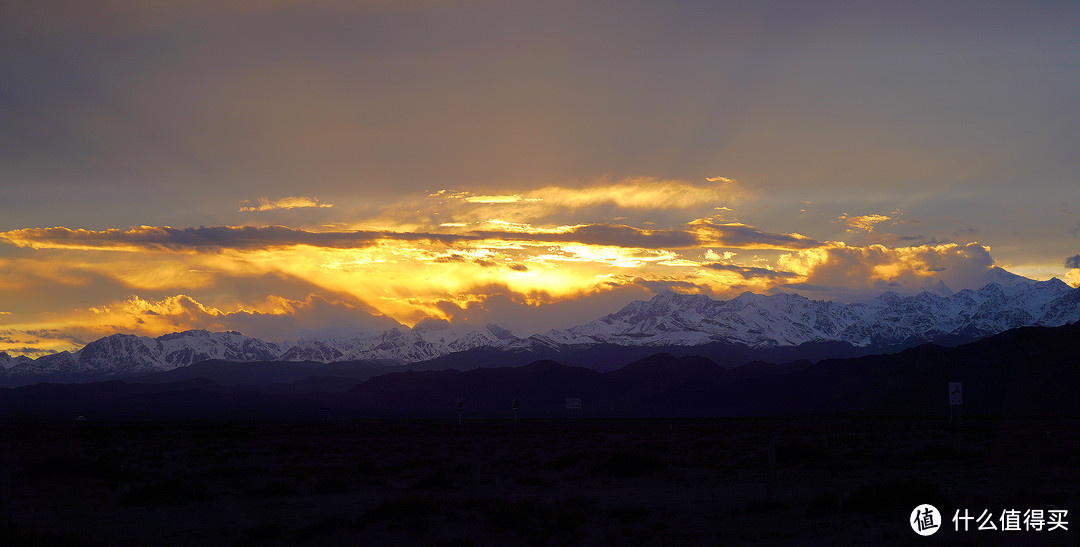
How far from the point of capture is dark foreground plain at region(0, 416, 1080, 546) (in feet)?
56.5

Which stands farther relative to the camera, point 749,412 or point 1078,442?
point 749,412

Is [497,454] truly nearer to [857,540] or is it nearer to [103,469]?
[103,469]

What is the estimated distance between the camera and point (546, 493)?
24.6 m

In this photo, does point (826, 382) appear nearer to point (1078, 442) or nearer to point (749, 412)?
point (749, 412)

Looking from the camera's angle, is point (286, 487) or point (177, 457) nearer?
point (286, 487)

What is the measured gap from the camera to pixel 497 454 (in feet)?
128

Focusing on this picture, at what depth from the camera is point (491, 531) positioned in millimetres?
18266

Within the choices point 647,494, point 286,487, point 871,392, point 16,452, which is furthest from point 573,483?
point 871,392

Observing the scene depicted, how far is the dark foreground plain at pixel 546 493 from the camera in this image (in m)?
17.2

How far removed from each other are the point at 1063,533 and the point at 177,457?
1431 inches

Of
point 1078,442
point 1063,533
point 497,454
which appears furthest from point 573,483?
point 1078,442

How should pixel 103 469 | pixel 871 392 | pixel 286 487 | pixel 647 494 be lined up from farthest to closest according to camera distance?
pixel 871 392
pixel 103 469
pixel 286 487
pixel 647 494

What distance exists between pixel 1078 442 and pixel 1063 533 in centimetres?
2290

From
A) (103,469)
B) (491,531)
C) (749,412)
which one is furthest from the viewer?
(749,412)
